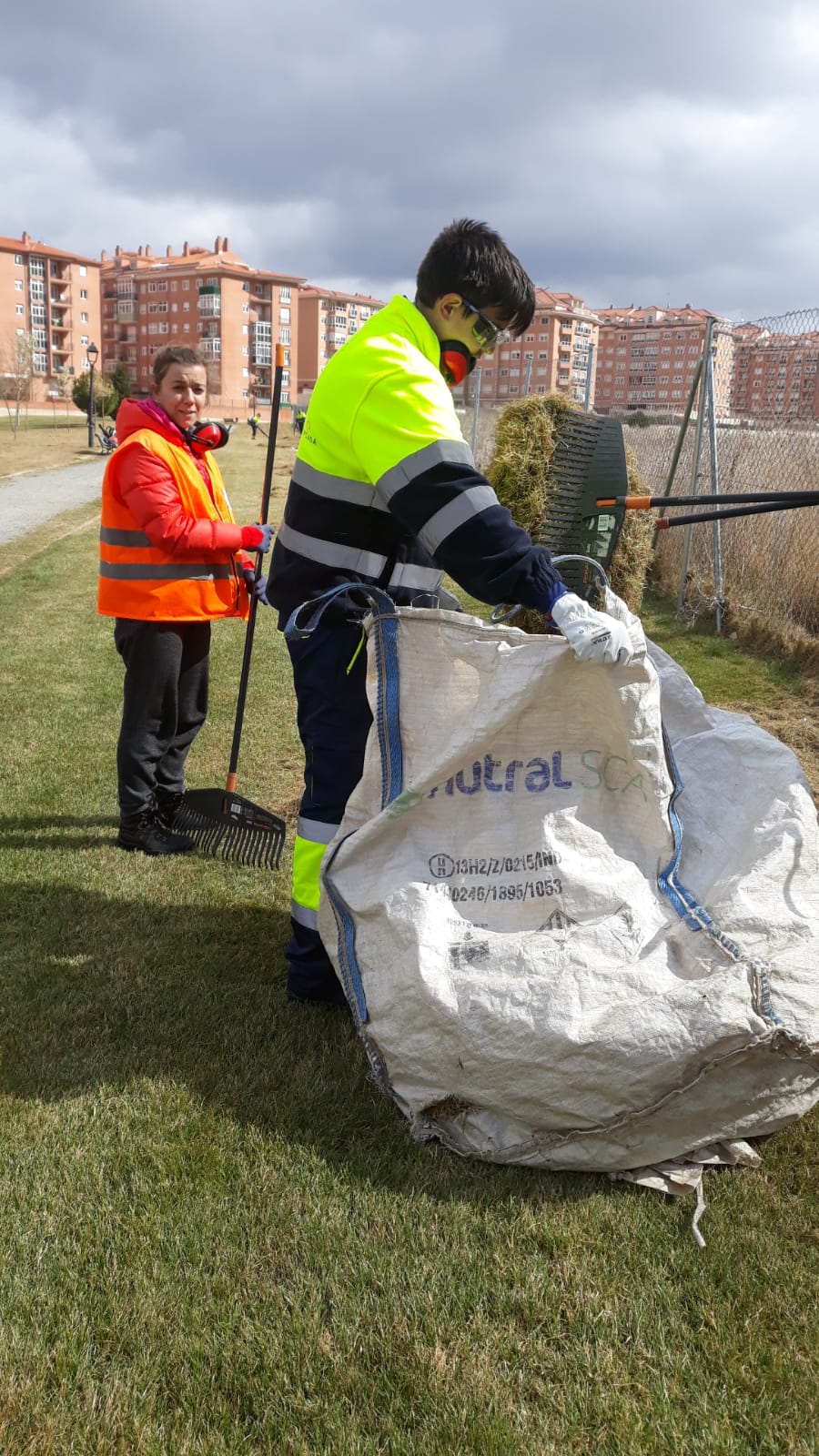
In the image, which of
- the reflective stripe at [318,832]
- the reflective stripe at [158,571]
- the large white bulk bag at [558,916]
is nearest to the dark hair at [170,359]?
the reflective stripe at [158,571]

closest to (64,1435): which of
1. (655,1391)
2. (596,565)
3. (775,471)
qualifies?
(655,1391)

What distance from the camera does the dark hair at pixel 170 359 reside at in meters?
3.95

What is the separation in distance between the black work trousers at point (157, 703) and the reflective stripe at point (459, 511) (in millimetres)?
1952

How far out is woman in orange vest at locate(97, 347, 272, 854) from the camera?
3910mm

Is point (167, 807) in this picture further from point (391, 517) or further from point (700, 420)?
point (700, 420)

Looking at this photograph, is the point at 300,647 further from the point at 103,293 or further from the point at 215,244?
the point at 103,293

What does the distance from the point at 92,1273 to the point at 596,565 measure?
2.03 meters

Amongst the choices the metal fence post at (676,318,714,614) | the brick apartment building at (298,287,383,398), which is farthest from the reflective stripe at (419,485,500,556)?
the brick apartment building at (298,287,383,398)

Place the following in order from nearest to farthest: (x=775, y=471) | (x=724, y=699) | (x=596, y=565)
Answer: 1. (x=596, y=565)
2. (x=724, y=699)
3. (x=775, y=471)

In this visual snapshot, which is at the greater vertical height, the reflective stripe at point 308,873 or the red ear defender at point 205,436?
the red ear defender at point 205,436

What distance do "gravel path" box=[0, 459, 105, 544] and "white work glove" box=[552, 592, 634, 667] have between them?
1303 cm

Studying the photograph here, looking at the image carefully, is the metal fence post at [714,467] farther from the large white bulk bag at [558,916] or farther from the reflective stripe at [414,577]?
the large white bulk bag at [558,916]

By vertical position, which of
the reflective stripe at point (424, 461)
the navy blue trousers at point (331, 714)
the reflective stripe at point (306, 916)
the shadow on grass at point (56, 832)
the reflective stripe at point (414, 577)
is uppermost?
the reflective stripe at point (424, 461)

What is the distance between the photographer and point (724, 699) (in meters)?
6.72
